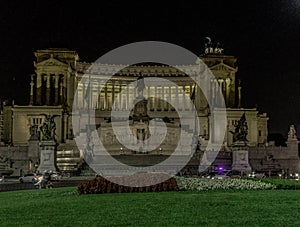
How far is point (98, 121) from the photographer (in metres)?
123

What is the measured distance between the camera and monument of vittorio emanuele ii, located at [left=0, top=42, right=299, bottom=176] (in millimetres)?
100812

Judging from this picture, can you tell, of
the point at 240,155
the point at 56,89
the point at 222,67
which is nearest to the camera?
the point at 240,155

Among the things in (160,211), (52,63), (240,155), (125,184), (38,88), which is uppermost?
(52,63)

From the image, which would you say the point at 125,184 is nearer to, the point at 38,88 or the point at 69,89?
the point at 38,88

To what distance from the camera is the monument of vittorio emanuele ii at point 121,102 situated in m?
101

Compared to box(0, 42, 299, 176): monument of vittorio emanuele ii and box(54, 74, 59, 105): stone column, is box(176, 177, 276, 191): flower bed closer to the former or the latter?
box(0, 42, 299, 176): monument of vittorio emanuele ii

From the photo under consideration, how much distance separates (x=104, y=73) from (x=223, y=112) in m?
30.5

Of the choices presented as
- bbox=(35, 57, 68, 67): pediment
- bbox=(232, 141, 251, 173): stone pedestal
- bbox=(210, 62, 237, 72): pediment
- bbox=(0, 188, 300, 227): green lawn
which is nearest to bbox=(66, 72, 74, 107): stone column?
bbox=(35, 57, 68, 67): pediment

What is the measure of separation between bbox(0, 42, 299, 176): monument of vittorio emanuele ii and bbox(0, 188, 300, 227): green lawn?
58141 mm

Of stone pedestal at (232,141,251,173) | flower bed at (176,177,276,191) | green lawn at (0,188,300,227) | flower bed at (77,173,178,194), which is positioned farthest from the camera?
stone pedestal at (232,141,251,173)

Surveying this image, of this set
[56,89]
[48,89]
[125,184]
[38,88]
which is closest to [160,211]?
[125,184]

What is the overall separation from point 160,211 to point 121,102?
11527 centimetres

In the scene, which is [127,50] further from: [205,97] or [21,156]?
[21,156]

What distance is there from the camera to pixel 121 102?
13675cm
